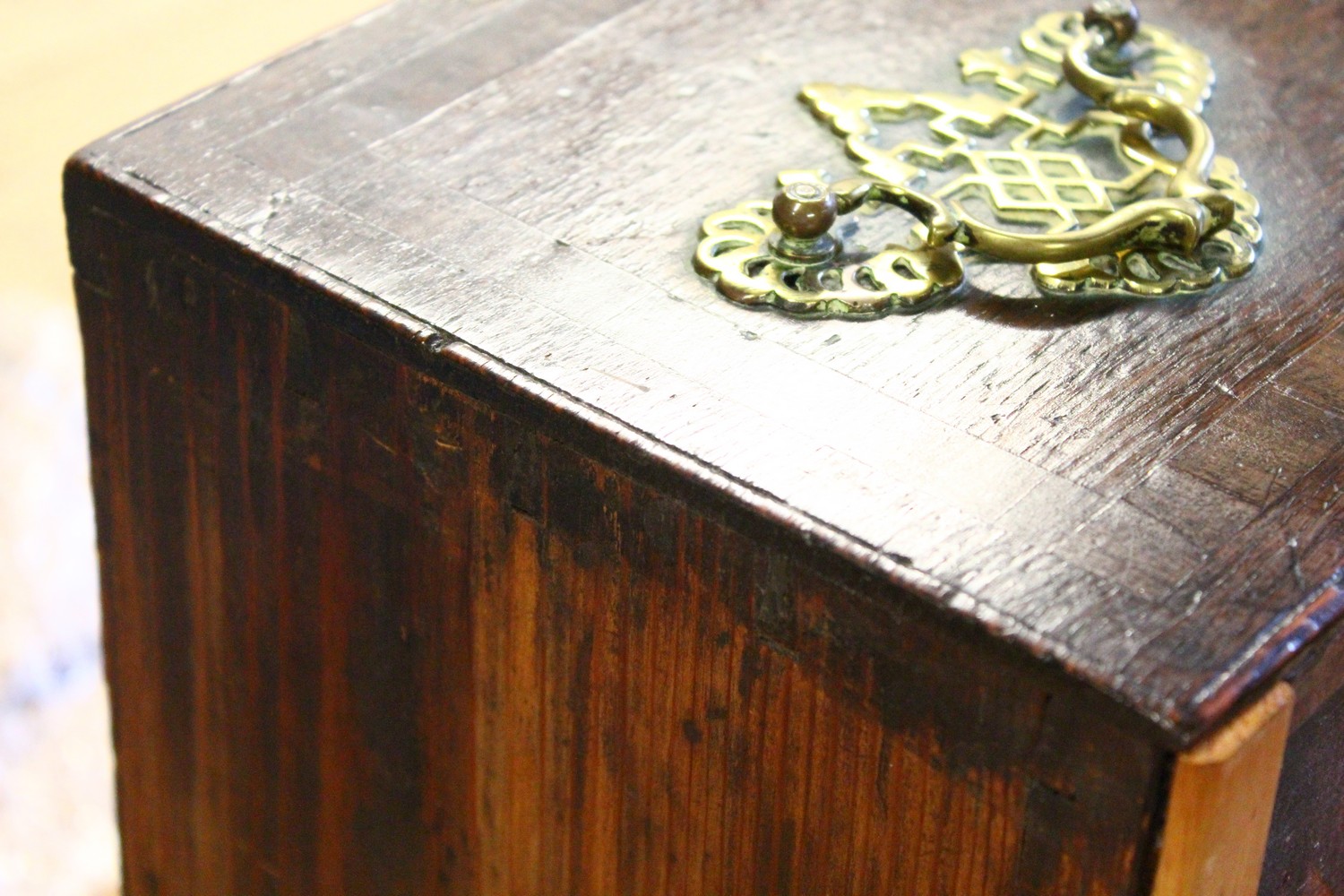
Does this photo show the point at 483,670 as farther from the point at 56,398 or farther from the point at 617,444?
the point at 56,398

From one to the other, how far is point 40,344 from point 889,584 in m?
1.29

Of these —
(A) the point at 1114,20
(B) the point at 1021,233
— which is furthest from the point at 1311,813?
(A) the point at 1114,20

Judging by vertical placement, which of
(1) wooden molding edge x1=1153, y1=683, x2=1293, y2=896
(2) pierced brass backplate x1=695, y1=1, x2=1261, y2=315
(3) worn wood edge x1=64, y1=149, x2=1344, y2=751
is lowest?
(1) wooden molding edge x1=1153, y1=683, x2=1293, y2=896

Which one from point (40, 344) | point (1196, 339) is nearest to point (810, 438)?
point (1196, 339)

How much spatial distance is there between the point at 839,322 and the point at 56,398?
1.12m

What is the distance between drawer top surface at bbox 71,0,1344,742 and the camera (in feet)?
2.11

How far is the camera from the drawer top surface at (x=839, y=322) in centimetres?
64

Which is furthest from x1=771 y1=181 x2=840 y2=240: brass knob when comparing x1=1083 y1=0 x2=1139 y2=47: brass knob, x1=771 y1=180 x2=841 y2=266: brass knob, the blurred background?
the blurred background

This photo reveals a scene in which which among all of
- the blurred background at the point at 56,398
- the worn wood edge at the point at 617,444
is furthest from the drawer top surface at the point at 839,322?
the blurred background at the point at 56,398

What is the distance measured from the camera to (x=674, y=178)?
859 millimetres

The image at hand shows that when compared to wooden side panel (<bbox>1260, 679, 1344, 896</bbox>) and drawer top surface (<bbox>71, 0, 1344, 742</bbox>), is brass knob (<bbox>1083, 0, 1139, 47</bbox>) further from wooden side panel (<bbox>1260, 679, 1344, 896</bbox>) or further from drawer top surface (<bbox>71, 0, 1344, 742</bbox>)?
wooden side panel (<bbox>1260, 679, 1344, 896</bbox>)

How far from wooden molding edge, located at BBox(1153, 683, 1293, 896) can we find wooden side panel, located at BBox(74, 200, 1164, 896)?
0.04ft

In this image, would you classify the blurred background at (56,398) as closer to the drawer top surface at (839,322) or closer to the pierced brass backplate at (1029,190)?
the drawer top surface at (839,322)

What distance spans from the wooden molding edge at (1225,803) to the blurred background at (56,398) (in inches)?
37.6
